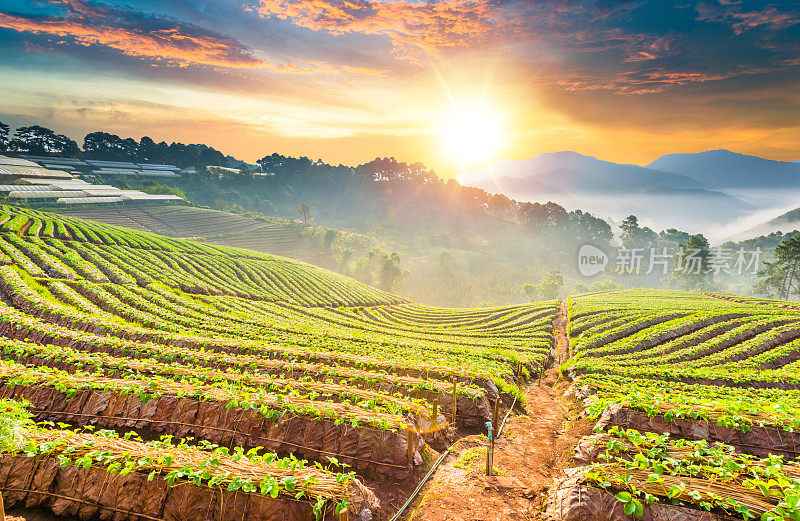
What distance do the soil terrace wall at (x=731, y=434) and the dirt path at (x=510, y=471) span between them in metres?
2.69

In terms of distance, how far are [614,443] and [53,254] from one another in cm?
6344

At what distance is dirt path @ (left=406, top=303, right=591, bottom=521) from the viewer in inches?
372

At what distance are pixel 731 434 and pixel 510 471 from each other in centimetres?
775

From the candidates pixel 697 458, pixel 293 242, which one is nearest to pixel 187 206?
pixel 293 242

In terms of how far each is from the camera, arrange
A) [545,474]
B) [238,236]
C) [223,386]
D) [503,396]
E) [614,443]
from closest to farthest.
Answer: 1. [614,443]
2. [545,474]
3. [223,386]
4. [503,396]
5. [238,236]

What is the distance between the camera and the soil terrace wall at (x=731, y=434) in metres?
12.2

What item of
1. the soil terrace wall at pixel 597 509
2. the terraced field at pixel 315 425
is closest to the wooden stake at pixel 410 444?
the terraced field at pixel 315 425

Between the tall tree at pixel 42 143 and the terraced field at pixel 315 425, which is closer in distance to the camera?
the terraced field at pixel 315 425

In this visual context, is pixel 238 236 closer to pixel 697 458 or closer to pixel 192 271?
pixel 192 271

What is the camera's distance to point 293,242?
148625mm

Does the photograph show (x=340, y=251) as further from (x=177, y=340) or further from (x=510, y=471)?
(x=510, y=471)

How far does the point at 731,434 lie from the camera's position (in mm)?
12562

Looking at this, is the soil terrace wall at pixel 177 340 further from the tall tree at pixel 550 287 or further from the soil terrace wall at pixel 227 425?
the tall tree at pixel 550 287

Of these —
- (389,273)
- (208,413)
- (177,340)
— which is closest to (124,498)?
(208,413)
